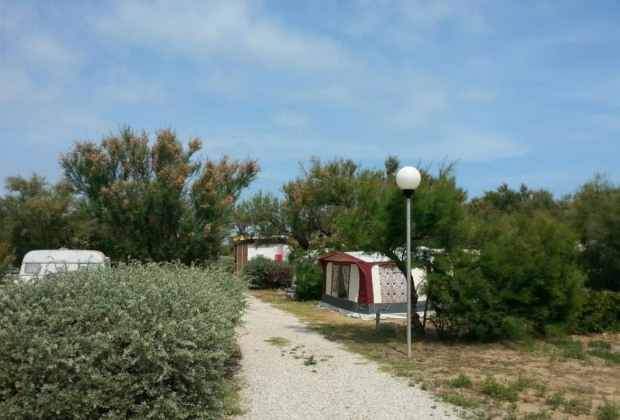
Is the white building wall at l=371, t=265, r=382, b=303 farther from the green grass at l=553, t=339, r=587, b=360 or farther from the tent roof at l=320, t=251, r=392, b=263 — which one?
the green grass at l=553, t=339, r=587, b=360

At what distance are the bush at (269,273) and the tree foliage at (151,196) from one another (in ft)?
50.9

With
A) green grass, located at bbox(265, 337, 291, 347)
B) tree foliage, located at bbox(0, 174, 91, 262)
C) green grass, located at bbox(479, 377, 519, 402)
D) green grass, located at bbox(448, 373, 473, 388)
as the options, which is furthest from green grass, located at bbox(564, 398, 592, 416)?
tree foliage, located at bbox(0, 174, 91, 262)

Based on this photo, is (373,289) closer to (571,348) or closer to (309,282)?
(309,282)

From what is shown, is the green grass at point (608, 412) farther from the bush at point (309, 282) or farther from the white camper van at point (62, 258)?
the bush at point (309, 282)

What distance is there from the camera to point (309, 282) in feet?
78.7

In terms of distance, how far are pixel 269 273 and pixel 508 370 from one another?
75.3 feet

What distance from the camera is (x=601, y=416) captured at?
6371 millimetres

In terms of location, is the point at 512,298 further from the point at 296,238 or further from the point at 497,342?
the point at 296,238

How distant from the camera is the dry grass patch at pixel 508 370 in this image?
680cm

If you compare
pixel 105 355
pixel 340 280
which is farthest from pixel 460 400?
pixel 340 280

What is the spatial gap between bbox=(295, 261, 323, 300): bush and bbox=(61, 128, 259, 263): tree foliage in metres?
8.51

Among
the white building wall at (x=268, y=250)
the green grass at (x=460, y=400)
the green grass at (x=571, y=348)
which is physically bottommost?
the green grass at (x=571, y=348)

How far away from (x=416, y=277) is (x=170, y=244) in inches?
282

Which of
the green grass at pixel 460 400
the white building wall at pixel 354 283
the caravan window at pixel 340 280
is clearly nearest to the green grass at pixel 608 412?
the green grass at pixel 460 400
